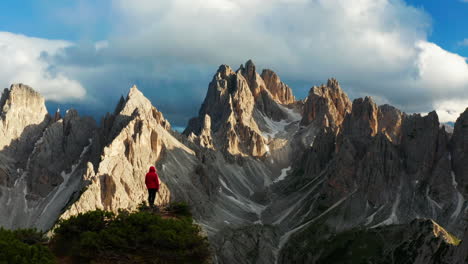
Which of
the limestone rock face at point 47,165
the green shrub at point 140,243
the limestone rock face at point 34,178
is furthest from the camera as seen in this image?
the limestone rock face at point 47,165

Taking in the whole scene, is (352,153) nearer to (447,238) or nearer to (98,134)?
(447,238)

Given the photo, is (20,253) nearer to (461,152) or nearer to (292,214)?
(461,152)

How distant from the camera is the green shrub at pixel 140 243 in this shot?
107 ft

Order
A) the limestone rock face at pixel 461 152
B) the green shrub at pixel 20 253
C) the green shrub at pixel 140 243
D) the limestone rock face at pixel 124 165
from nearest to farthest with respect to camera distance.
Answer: the green shrub at pixel 20 253
the green shrub at pixel 140 243
the limestone rock face at pixel 124 165
the limestone rock face at pixel 461 152

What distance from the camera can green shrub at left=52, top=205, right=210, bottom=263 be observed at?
32625mm

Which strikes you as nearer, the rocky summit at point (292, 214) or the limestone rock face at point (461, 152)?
the rocky summit at point (292, 214)

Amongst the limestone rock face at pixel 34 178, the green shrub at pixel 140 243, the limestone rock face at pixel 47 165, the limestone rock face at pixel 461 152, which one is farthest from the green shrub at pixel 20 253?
the limestone rock face at pixel 461 152

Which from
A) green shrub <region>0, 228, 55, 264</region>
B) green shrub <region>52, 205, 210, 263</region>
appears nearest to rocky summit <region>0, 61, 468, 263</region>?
green shrub <region>52, 205, 210, 263</region>

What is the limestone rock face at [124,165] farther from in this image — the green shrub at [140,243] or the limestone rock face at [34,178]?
the green shrub at [140,243]

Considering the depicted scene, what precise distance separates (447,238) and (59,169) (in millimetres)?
146043

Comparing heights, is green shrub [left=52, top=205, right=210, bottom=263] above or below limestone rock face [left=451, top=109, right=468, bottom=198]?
below

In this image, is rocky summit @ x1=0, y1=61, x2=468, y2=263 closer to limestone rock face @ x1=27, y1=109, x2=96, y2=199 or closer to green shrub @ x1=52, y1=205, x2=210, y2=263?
limestone rock face @ x1=27, y1=109, x2=96, y2=199

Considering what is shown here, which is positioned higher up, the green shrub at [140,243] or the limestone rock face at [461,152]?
the limestone rock face at [461,152]

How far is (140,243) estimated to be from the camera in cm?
3331
